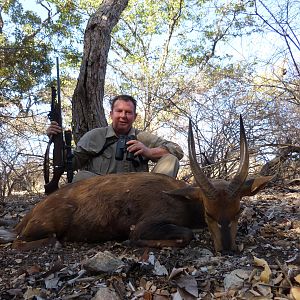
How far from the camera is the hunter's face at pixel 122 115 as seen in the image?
19.4ft

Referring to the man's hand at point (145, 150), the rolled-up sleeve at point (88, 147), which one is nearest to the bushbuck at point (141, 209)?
the man's hand at point (145, 150)

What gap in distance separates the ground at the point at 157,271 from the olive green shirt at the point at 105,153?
5.26ft

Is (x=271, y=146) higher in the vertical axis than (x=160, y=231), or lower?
higher

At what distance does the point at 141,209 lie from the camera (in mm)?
4355

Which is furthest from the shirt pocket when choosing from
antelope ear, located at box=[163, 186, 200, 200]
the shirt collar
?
antelope ear, located at box=[163, 186, 200, 200]

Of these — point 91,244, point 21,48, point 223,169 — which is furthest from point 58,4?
point 91,244

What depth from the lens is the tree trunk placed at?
279 inches

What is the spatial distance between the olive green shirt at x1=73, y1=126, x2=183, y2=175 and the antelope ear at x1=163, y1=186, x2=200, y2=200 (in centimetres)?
159

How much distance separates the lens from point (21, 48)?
12.9 m

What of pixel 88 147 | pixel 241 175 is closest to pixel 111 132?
pixel 88 147

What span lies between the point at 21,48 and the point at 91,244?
974 cm

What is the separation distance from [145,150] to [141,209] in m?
1.27

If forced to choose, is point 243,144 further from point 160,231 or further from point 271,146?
point 271,146

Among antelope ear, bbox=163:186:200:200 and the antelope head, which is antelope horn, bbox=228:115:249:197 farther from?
antelope ear, bbox=163:186:200:200
